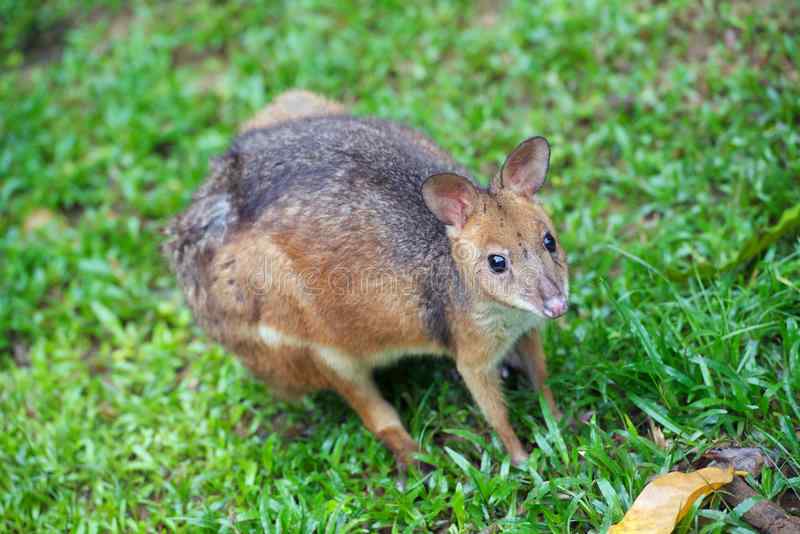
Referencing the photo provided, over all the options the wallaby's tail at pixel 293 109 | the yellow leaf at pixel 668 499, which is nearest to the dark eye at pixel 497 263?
the yellow leaf at pixel 668 499

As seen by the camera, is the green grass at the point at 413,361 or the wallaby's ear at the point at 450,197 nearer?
the wallaby's ear at the point at 450,197

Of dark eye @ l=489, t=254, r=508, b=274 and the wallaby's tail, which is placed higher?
the wallaby's tail

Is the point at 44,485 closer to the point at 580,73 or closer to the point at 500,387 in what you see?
the point at 500,387

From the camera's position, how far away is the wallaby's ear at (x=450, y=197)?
11.2ft

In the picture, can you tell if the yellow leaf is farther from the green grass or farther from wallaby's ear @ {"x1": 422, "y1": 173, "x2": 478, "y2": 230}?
wallaby's ear @ {"x1": 422, "y1": 173, "x2": 478, "y2": 230}

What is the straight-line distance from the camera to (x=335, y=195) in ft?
12.6

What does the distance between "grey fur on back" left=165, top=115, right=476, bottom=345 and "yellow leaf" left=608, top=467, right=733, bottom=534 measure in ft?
3.77

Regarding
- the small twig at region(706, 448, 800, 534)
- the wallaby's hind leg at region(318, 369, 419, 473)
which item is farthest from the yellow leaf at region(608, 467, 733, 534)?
the wallaby's hind leg at region(318, 369, 419, 473)

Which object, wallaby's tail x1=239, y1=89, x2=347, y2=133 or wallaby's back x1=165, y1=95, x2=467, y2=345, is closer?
wallaby's back x1=165, y1=95, x2=467, y2=345

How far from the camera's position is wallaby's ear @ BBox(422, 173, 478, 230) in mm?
3408

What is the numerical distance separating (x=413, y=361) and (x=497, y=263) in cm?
130

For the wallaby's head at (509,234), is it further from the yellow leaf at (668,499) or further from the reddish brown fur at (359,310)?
the yellow leaf at (668,499)

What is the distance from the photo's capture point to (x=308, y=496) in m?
3.93

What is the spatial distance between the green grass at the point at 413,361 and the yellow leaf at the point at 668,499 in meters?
0.11
